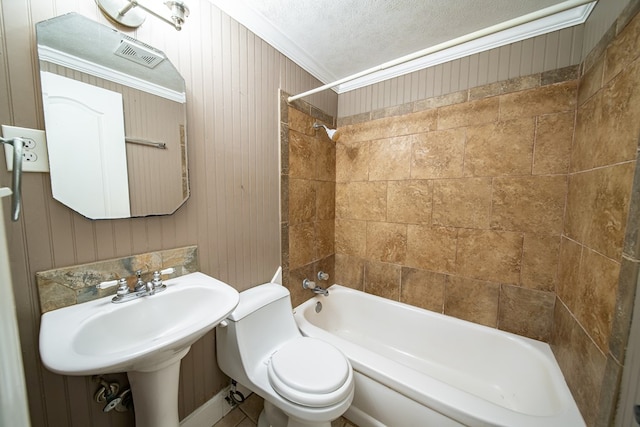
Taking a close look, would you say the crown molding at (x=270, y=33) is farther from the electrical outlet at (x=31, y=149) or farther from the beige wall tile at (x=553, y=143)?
the beige wall tile at (x=553, y=143)

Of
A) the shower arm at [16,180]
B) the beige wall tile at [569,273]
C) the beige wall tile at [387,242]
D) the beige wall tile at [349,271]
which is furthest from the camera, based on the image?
Answer: the beige wall tile at [349,271]

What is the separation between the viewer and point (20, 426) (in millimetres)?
380

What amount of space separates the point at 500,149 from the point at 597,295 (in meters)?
0.88

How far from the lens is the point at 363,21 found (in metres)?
1.28

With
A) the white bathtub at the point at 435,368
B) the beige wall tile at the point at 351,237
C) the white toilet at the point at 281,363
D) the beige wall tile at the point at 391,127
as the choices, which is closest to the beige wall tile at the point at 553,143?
the beige wall tile at the point at 391,127

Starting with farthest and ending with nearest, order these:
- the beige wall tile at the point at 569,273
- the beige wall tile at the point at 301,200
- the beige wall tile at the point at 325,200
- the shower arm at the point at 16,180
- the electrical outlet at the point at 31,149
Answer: the beige wall tile at the point at 325,200 → the beige wall tile at the point at 301,200 → the beige wall tile at the point at 569,273 → the electrical outlet at the point at 31,149 → the shower arm at the point at 16,180

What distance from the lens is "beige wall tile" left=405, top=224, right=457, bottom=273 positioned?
1.58 m

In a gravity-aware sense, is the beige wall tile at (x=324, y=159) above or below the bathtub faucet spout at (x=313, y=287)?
above

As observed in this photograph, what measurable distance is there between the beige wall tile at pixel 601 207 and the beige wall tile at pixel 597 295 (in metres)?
0.05

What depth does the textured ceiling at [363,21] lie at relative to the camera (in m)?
1.17

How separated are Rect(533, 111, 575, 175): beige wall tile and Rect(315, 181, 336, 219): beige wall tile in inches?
53.2

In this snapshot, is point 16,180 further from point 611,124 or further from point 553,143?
point 553,143

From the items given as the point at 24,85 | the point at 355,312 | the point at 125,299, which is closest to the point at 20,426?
the point at 125,299

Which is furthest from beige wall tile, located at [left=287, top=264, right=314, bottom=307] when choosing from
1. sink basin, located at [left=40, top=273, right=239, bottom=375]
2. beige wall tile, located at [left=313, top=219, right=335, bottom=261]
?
sink basin, located at [left=40, top=273, right=239, bottom=375]
